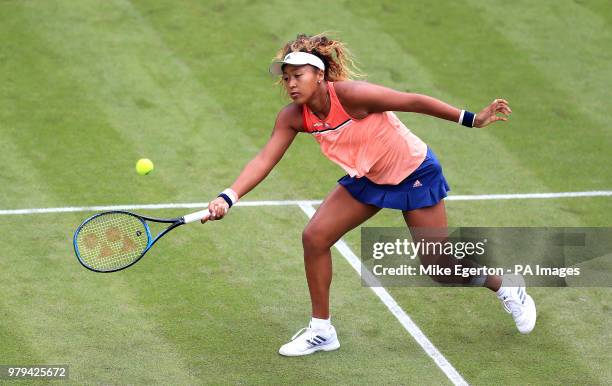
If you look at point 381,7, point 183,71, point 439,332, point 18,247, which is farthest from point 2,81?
point 439,332

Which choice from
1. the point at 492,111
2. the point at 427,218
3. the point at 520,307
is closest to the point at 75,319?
the point at 427,218

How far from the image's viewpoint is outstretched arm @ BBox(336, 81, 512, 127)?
768 centimetres

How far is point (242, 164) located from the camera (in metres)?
11.3

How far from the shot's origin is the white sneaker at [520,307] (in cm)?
835

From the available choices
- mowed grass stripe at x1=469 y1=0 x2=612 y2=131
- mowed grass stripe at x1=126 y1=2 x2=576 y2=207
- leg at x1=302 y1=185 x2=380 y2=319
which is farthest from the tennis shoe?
mowed grass stripe at x1=469 y1=0 x2=612 y2=131

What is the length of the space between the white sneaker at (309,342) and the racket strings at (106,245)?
1.25 m

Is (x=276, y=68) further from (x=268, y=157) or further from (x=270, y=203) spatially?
(x=270, y=203)

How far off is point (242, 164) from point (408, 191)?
3.54 meters

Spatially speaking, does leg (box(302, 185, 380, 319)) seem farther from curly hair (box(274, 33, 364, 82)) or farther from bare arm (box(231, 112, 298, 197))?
curly hair (box(274, 33, 364, 82))

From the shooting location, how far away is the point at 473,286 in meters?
9.04

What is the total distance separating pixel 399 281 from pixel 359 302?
485mm

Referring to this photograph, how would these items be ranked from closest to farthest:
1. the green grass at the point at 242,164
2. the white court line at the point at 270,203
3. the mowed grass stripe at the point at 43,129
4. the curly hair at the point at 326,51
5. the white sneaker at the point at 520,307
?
the curly hair at the point at 326,51 < the green grass at the point at 242,164 < the white sneaker at the point at 520,307 < the white court line at the point at 270,203 < the mowed grass stripe at the point at 43,129

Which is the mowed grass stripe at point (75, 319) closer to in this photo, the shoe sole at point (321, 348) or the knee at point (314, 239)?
the shoe sole at point (321, 348)

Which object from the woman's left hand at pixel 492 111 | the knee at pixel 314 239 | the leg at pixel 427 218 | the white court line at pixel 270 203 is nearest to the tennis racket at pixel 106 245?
the knee at pixel 314 239
